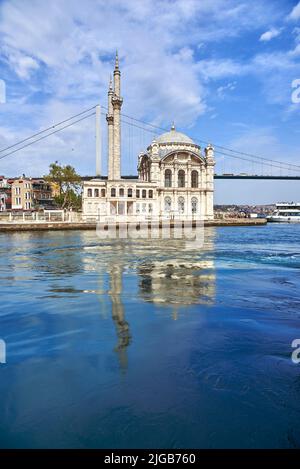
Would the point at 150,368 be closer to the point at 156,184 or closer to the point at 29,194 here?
the point at 156,184

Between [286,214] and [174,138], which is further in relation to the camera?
[286,214]

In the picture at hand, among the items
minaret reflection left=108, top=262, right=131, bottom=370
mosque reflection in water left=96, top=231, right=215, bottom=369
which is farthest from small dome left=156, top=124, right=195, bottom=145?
minaret reflection left=108, top=262, right=131, bottom=370

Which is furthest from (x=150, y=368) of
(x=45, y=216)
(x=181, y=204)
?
(x=181, y=204)

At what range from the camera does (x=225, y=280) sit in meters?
11.3

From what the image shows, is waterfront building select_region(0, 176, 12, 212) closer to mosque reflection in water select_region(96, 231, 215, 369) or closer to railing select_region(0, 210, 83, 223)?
railing select_region(0, 210, 83, 223)

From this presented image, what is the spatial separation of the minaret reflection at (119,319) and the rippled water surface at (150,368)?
2 centimetres

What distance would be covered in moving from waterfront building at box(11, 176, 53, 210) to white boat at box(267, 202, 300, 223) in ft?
151

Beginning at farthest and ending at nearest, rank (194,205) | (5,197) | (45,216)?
(194,205) < (5,197) < (45,216)

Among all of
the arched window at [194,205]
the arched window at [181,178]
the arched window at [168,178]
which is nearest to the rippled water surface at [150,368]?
the arched window at [168,178]

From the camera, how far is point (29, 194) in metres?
63.7

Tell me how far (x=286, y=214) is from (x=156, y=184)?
36.4 m

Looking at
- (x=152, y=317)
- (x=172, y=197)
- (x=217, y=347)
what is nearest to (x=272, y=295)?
(x=152, y=317)

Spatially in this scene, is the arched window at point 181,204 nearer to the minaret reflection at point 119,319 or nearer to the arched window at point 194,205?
the arched window at point 194,205

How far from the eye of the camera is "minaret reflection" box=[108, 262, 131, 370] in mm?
5065
